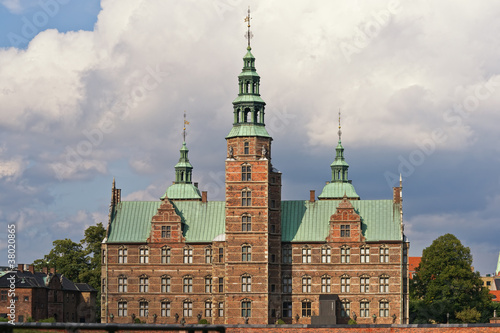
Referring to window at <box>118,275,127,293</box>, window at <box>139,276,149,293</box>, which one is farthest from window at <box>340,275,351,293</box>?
window at <box>118,275,127,293</box>

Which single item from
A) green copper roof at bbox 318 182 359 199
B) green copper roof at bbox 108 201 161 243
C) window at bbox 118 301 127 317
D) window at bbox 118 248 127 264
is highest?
green copper roof at bbox 318 182 359 199

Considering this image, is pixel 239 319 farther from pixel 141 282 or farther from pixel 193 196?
pixel 193 196

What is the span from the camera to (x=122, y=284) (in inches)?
3285

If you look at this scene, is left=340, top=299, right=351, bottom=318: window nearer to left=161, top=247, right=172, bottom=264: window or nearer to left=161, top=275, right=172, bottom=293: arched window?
left=161, top=275, right=172, bottom=293: arched window

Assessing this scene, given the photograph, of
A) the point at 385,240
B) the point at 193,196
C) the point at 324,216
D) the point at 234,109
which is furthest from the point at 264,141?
the point at 193,196

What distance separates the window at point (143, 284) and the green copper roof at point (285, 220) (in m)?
3.67

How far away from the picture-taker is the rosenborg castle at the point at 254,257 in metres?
80.5

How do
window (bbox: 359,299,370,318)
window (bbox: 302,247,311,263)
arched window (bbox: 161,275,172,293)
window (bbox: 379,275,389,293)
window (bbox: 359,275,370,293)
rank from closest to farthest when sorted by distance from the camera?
1. window (bbox: 359,299,370,318)
2. window (bbox: 379,275,389,293)
3. window (bbox: 359,275,370,293)
4. window (bbox: 302,247,311,263)
5. arched window (bbox: 161,275,172,293)

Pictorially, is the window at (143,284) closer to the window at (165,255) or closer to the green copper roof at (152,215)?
the window at (165,255)

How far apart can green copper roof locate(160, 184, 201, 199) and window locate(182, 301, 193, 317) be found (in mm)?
24657

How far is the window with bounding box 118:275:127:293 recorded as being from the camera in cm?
8338

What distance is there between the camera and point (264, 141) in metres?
82.2

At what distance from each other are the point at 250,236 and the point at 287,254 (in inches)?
183

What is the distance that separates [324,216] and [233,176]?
34.4ft
